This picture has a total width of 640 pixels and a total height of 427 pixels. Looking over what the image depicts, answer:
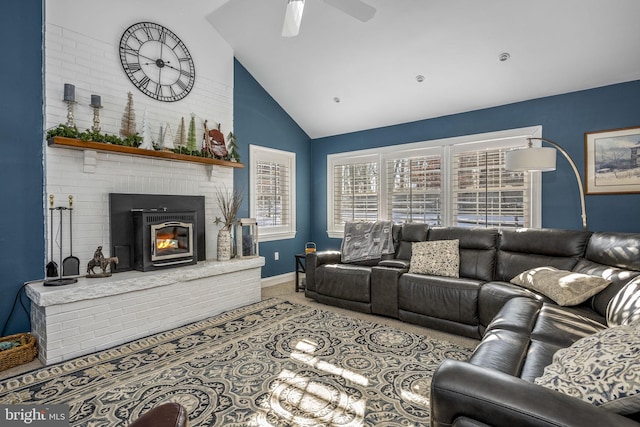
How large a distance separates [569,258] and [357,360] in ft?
7.24

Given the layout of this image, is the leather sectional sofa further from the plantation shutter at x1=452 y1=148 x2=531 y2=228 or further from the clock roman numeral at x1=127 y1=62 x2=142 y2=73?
the clock roman numeral at x1=127 y1=62 x2=142 y2=73

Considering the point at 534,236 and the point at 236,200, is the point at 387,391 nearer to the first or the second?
the point at 534,236

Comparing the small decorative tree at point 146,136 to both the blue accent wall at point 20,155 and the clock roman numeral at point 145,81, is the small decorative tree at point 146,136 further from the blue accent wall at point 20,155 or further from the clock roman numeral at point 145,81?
the blue accent wall at point 20,155

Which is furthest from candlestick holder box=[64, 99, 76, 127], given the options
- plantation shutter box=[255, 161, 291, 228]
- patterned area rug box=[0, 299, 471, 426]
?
plantation shutter box=[255, 161, 291, 228]

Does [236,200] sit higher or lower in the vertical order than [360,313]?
higher

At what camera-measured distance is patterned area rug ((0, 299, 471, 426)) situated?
6.38ft

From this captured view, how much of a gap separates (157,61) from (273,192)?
2.34 m

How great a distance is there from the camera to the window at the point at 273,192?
4945 millimetres

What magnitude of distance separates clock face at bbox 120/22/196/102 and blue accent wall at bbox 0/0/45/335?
0.75m

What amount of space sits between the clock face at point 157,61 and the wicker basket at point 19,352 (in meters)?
2.58

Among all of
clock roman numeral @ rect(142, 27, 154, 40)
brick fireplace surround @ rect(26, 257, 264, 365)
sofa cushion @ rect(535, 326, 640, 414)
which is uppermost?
clock roman numeral @ rect(142, 27, 154, 40)

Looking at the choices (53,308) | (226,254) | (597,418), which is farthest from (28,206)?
(597,418)

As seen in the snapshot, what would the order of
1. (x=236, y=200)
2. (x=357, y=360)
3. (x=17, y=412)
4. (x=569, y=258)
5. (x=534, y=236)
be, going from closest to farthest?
(x=17, y=412), (x=357, y=360), (x=569, y=258), (x=534, y=236), (x=236, y=200)

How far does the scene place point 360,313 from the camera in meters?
3.80
